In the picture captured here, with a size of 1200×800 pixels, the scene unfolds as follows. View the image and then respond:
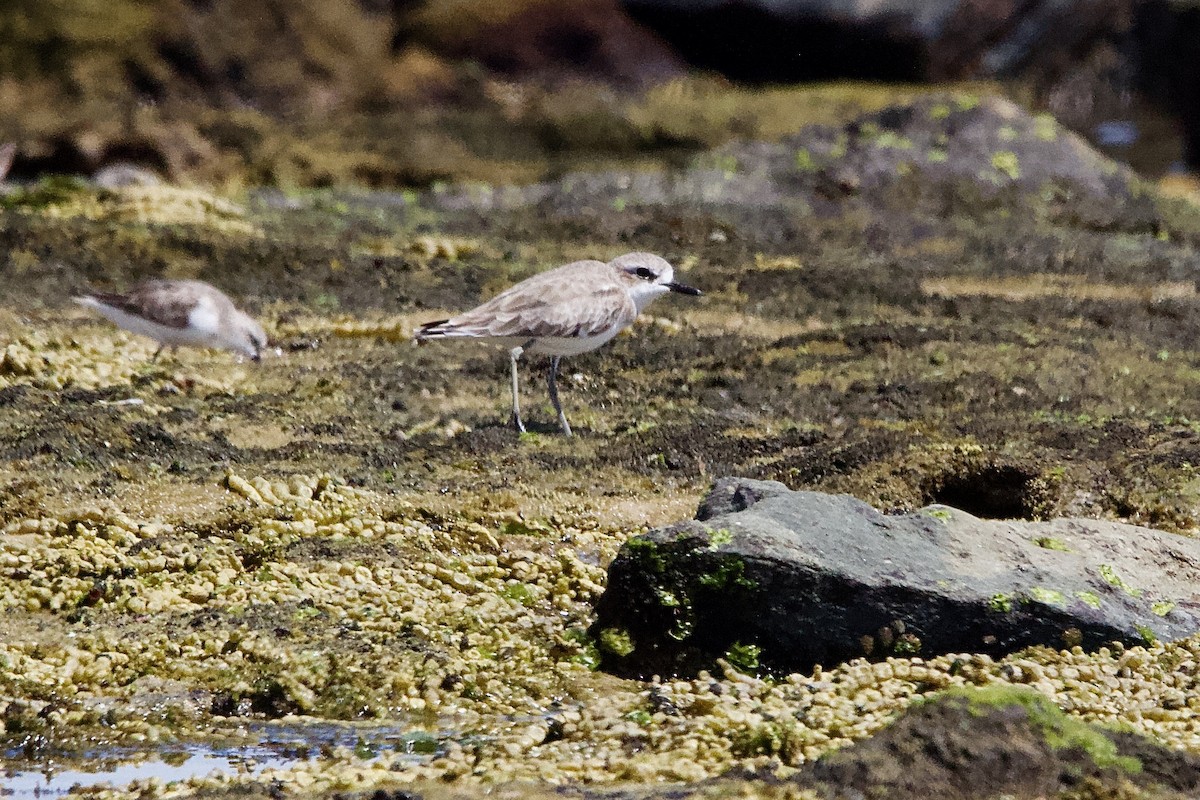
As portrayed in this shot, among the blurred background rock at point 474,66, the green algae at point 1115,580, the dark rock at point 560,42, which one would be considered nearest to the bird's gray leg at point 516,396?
the green algae at point 1115,580

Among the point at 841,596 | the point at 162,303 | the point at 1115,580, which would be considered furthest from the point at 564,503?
the point at 162,303

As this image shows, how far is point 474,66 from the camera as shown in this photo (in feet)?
67.0

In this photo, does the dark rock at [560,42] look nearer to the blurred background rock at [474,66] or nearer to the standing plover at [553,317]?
the blurred background rock at [474,66]

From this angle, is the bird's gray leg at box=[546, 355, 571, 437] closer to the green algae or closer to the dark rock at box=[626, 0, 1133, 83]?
the green algae

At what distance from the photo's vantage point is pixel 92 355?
34.3 feet

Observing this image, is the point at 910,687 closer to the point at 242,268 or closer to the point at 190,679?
the point at 190,679

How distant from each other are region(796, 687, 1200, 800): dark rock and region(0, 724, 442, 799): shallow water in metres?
1.71

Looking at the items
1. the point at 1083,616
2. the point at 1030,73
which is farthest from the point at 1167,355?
the point at 1030,73

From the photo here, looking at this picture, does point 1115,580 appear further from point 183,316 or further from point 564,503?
point 183,316

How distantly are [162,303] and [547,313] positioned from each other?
2.84 meters

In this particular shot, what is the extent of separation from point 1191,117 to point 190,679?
20.9 meters

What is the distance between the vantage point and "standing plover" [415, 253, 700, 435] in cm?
884

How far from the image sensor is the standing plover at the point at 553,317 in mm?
8844

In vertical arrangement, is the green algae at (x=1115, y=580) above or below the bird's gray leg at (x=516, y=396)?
above
